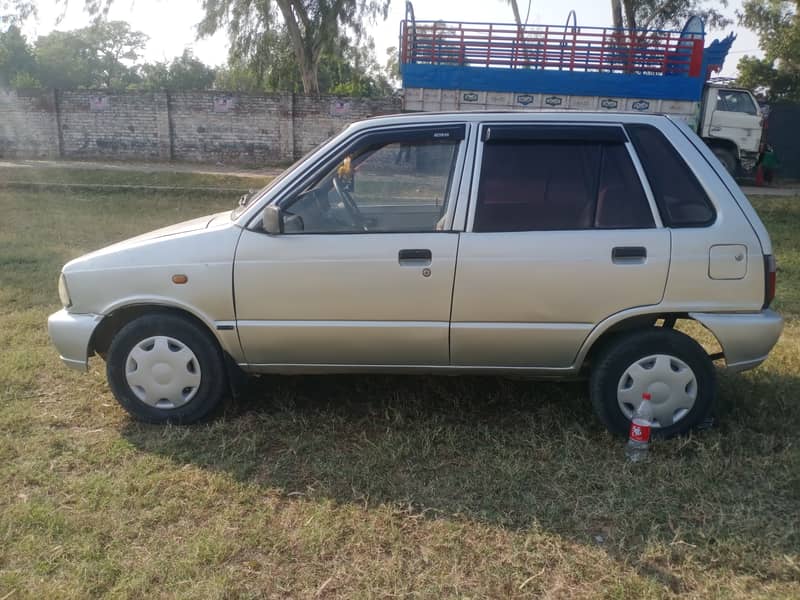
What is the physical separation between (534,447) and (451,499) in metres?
0.70

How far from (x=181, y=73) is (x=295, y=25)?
34.3 metres

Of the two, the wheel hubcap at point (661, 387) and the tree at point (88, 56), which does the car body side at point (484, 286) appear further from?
the tree at point (88, 56)

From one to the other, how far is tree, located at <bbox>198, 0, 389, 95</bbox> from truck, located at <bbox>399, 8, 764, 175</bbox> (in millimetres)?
12072

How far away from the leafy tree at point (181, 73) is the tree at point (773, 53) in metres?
40.9

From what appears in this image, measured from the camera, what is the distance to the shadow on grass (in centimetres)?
294

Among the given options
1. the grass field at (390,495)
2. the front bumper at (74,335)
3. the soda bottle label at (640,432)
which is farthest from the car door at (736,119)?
the front bumper at (74,335)

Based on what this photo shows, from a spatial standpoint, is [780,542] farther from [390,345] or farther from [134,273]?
[134,273]

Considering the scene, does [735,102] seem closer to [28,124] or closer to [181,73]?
[28,124]

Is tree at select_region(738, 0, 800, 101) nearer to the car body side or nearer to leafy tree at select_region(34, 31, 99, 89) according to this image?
the car body side

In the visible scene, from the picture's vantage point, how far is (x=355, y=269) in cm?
359

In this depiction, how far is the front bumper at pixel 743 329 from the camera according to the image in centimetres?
354

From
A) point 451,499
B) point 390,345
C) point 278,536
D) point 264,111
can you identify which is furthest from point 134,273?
point 264,111

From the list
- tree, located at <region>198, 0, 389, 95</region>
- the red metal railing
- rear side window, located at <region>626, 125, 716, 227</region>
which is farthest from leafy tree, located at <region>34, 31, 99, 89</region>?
rear side window, located at <region>626, 125, 716, 227</region>

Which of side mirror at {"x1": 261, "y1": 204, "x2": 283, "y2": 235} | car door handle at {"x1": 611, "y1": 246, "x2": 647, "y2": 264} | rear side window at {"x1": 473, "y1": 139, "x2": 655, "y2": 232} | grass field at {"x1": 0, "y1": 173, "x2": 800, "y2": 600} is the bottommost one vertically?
grass field at {"x1": 0, "y1": 173, "x2": 800, "y2": 600}
